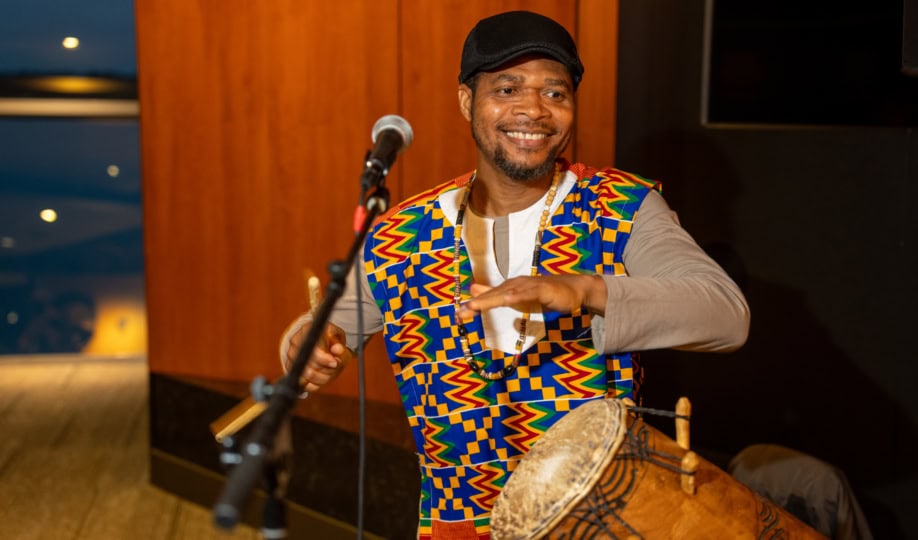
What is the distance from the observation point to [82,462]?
4531mm

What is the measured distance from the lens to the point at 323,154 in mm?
4188

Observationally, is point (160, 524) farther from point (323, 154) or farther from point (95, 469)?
point (323, 154)

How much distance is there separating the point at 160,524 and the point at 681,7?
283 cm

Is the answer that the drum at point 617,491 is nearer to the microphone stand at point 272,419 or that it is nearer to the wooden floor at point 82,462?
the microphone stand at point 272,419

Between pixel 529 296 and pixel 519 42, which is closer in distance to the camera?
pixel 529 296

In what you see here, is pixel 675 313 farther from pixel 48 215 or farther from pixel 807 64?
pixel 48 215

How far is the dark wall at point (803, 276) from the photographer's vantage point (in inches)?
109

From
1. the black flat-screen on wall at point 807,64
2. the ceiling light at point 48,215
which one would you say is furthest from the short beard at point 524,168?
the ceiling light at point 48,215

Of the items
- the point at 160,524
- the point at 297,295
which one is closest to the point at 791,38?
the point at 297,295

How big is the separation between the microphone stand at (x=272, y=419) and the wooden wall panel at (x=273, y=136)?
280cm

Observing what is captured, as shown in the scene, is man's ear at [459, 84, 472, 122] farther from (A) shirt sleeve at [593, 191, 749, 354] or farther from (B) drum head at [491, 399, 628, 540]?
(B) drum head at [491, 399, 628, 540]

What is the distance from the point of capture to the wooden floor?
152 inches

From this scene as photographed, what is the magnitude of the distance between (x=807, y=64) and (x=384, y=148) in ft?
6.73

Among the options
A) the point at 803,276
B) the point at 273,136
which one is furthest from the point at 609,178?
the point at 273,136
